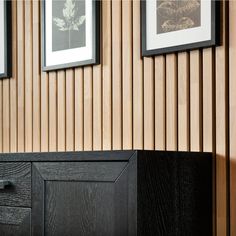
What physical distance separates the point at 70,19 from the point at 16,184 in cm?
94

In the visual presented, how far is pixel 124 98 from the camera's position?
104 inches

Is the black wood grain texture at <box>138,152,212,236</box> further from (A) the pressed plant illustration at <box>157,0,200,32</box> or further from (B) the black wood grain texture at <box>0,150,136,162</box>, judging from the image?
(A) the pressed plant illustration at <box>157,0,200,32</box>

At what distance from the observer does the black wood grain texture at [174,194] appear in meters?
1.94

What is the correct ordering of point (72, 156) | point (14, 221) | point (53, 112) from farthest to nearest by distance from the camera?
1. point (53, 112)
2. point (14, 221)
3. point (72, 156)

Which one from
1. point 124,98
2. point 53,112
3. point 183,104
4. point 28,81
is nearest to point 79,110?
point 53,112

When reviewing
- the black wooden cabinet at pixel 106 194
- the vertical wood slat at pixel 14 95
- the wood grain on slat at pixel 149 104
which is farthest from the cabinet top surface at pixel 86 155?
the vertical wood slat at pixel 14 95

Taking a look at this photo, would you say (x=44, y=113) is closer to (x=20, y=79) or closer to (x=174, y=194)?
(x=20, y=79)

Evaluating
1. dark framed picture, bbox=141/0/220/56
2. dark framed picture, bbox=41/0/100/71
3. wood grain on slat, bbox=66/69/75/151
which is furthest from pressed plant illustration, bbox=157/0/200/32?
wood grain on slat, bbox=66/69/75/151

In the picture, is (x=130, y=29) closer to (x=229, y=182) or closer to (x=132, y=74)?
(x=132, y=74)

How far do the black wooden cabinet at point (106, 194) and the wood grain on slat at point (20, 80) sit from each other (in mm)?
706

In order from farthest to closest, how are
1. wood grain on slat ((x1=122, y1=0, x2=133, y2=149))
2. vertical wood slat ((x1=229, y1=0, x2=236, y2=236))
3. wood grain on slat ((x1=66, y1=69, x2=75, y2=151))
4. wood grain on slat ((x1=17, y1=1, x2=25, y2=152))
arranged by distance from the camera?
wood grain on slat ((x1=17, y1=1, x2=25, y2=152))
wood grain on slat ((x1=66, y1=69, x2=75, y2=151))
wood grain on slat ((x1=122, y1=0, x2=133, y2=149))
vertical wood slat ((x1=229, y1=0, x2=236, y2=236))

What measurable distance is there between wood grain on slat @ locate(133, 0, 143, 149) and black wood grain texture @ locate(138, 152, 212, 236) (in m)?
0.40

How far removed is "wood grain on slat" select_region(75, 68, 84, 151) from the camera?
111 inches

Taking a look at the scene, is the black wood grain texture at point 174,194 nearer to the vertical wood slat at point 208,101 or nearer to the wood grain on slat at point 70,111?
the vertical wood slat at point 208,101
